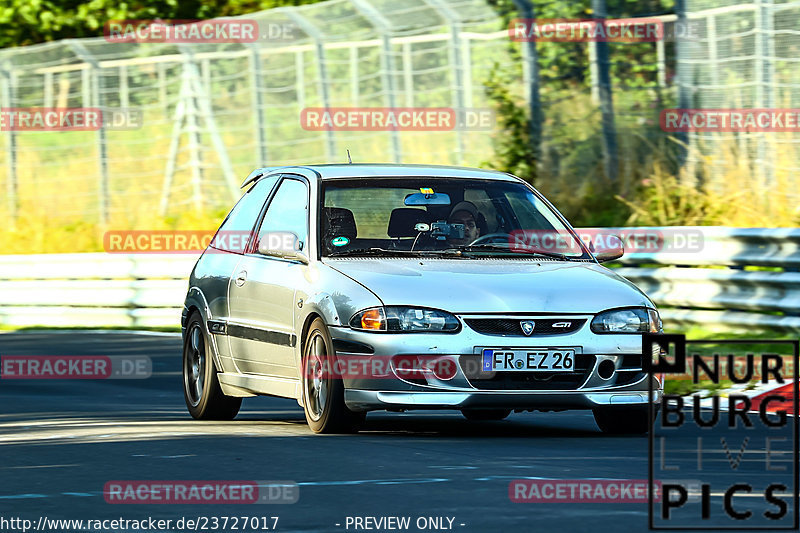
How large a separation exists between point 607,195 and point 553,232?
39.2ft

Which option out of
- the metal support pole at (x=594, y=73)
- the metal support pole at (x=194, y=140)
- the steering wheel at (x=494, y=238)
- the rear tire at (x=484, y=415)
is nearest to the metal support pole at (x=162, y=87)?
the metal support pole at (x=194, y=140)

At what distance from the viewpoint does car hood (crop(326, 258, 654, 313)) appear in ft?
32.1

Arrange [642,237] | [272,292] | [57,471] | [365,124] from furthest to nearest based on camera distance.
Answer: [365,124], [642,237], [272,292], [57,471]

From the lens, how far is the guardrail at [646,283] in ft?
53.5

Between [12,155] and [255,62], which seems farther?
[12,155]

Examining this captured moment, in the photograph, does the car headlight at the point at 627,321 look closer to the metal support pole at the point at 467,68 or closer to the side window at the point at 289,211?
the side window at the point at 289,211

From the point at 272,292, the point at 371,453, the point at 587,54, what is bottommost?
the point at 371,453

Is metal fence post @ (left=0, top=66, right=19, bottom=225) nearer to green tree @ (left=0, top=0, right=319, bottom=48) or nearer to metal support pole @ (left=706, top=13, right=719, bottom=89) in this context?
green tree @ (left=0, top=0, right=319, bottom=48)

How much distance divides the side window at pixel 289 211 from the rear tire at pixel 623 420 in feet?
6.40

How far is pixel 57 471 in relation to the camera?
28.7 ft

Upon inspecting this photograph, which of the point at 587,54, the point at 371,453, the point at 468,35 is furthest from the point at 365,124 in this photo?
the point at 371,453

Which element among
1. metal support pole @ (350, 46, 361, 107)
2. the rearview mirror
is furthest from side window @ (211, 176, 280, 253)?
metal support pole @ (350, 46, 361, 107)

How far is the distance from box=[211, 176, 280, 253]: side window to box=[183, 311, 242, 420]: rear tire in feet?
1.67

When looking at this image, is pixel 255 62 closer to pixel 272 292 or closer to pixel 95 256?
pixel 95 256
